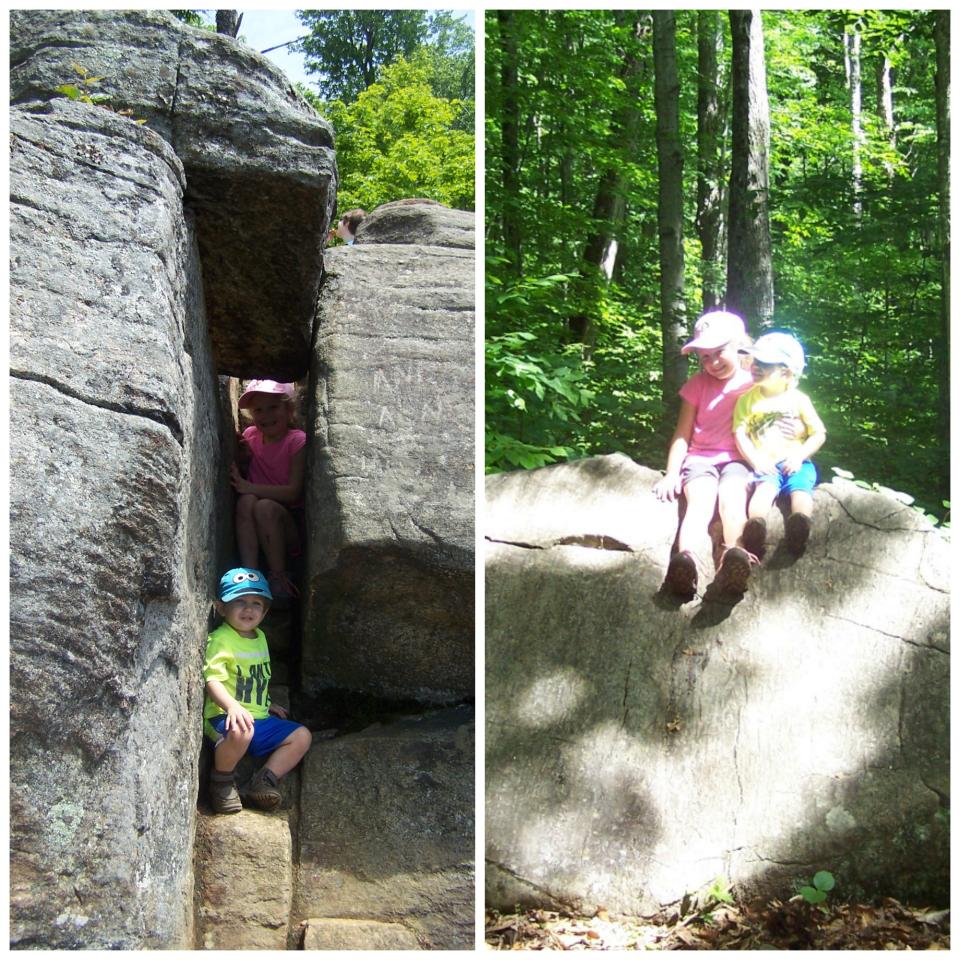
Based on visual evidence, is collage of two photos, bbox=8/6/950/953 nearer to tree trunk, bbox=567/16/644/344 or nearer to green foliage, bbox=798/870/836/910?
green foliage, bbox=798/870/836/910

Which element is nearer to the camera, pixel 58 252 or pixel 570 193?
pixel 58 252

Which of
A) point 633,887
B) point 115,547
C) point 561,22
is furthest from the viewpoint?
point 561,22

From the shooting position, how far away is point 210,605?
349 cm

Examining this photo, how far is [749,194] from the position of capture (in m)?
4.77

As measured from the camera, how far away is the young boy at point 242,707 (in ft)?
10.7

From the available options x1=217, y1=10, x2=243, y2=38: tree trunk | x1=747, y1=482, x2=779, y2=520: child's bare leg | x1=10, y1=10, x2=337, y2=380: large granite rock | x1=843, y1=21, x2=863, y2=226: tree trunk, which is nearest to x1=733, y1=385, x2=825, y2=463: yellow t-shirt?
x1=747, y1=482, x2=779, y2=520: child's bare leg

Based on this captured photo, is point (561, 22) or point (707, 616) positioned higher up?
point (561, 22)

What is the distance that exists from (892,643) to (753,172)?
261cm

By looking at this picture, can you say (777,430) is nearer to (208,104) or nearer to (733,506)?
(733,506)

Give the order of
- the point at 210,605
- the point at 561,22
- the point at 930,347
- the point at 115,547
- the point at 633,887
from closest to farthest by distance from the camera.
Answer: the point at 115,547, the point at 633,887, the point at 210,605, the point at 930,347, the point at 561,22

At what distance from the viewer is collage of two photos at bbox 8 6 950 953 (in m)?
2.48

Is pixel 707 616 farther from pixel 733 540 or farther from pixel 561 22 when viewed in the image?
pixel 561 22

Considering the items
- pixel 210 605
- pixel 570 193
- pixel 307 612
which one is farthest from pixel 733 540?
pixel 570 193

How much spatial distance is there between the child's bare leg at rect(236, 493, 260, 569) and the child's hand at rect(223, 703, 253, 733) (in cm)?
78
